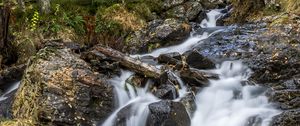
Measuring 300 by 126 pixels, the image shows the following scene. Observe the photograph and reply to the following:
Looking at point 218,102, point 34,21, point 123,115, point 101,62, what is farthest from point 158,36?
point 123,115

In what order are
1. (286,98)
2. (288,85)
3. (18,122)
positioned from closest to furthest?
1. (18,122)
2. (286,98)
3. (288,85)

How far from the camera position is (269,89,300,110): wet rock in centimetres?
769

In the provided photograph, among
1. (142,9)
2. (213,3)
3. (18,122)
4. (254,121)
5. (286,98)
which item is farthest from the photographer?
(213,3)

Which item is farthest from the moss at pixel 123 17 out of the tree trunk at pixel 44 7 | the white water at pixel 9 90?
the white water at pixel 9 90

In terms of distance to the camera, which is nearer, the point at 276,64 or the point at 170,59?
the point at 276,64

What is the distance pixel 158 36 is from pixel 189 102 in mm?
4947

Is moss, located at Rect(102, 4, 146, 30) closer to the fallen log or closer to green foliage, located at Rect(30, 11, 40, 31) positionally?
green foliage, located at Rect(30, 11, 40, 31)

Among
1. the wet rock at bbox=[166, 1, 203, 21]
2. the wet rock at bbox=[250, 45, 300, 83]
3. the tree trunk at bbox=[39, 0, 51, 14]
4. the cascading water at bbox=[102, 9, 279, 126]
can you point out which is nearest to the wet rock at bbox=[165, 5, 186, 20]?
the wet rock at bbox=[166, 1, 203, 21]

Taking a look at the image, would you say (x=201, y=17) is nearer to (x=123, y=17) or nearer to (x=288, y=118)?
(x=123, y=17)

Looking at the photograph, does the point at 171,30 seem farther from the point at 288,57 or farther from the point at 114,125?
the point at 114,125

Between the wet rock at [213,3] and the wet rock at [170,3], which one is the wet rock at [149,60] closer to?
the wet rock at [170,3]

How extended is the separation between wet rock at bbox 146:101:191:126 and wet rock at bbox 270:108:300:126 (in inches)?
65.4

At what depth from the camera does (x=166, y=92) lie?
8086mm

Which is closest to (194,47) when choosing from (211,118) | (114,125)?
(211,118)
